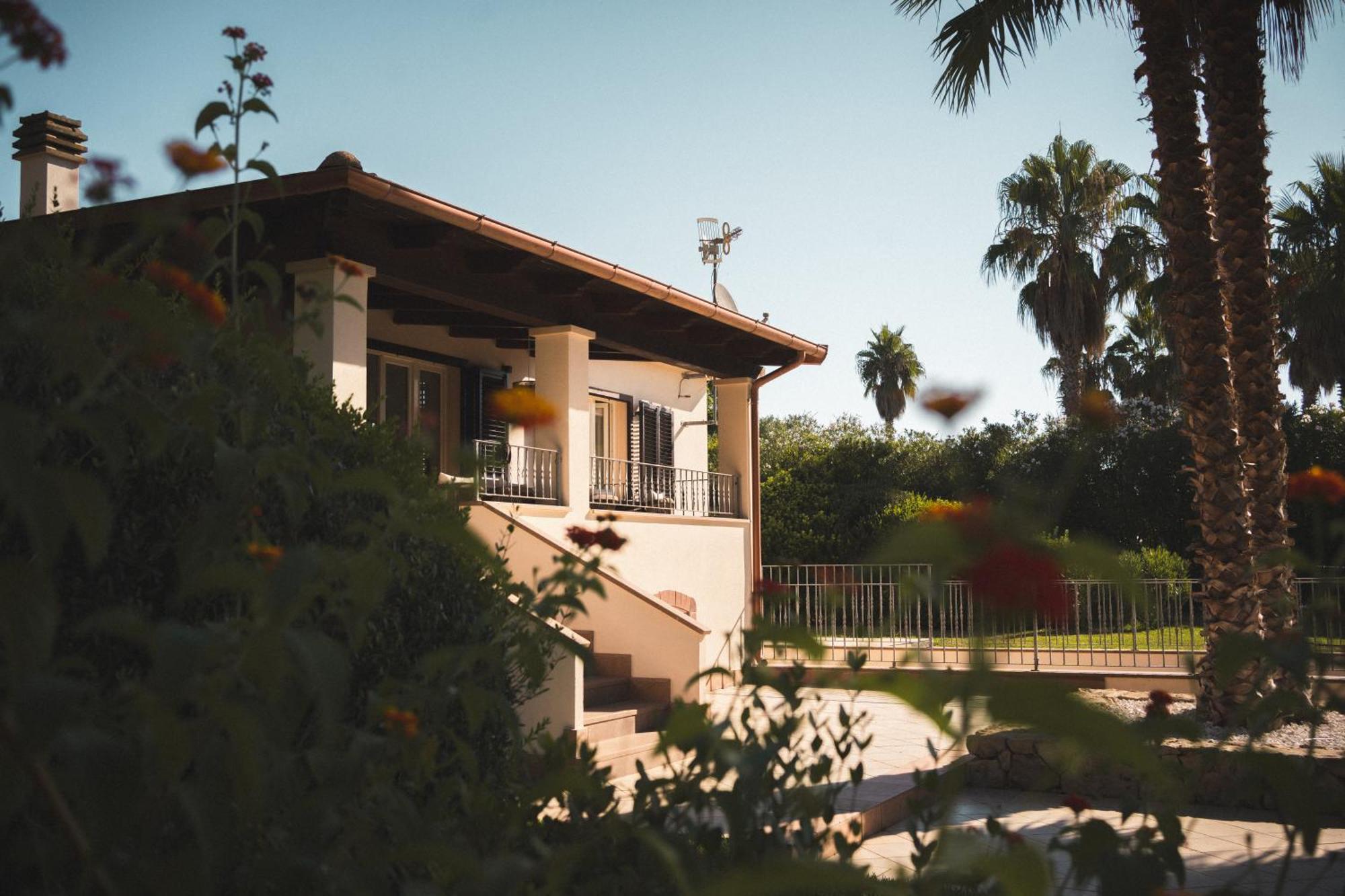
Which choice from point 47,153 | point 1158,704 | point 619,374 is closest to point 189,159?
point 1158,704

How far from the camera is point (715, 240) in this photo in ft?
56.5

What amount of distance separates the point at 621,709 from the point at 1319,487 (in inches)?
282

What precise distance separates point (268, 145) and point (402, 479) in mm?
1429

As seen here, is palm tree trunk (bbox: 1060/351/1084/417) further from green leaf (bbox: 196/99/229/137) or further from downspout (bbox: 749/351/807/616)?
green leaf (bbox: 196/99/229/137)

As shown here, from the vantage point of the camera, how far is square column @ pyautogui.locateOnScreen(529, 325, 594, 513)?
10.8 m

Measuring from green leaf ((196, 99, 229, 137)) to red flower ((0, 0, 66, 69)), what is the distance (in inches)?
21.8

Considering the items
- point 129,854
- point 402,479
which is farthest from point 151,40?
point 129,854

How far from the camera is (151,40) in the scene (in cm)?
553

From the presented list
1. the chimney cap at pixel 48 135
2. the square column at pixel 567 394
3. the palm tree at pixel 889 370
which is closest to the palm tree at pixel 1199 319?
the square column at pixel 567 394

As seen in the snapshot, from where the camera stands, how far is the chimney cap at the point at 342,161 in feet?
24.7

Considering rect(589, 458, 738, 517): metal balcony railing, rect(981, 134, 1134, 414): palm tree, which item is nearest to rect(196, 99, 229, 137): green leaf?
rect(589, 458, 738, 517): metal balcony railing

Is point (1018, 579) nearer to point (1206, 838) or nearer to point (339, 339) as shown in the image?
point (1206, 838)

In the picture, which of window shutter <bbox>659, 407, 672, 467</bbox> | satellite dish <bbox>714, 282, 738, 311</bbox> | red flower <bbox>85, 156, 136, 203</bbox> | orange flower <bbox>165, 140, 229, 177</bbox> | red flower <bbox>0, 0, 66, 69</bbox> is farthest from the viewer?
satellite dish <bbox>714, 282, 738, 311</bbox>

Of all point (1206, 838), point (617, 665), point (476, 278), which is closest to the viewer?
point (1206, 838)
